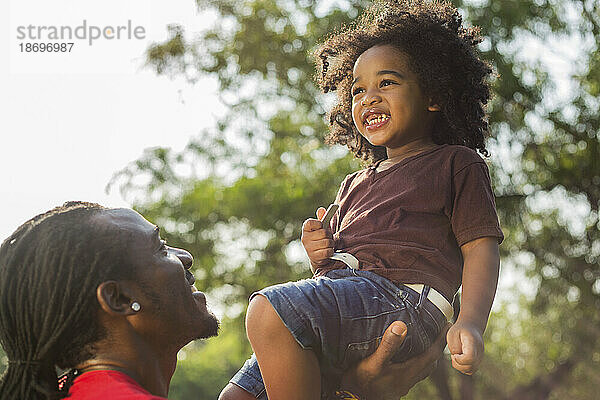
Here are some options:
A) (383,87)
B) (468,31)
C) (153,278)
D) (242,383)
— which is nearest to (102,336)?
(153,278)

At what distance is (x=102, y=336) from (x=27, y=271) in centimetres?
24

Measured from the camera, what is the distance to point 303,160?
1144 centimetres

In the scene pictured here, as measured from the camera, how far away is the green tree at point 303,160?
10188 mm

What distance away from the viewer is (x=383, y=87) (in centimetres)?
261

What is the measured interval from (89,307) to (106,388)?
0.66 ft

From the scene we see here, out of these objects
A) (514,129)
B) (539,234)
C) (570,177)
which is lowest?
(539,234)

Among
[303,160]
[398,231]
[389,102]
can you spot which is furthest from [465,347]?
[303,160]

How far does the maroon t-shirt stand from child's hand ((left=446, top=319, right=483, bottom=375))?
0.22 m

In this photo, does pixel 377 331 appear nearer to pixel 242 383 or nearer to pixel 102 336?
pixel 242 383

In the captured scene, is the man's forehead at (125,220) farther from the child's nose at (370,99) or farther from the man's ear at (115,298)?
the child's nose at (370,99)

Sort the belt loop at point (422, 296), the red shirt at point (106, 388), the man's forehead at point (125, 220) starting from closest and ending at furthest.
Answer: the red shirt at point (106, 388)
the man's forehead at point (125, 220)
the belt loop at point (422, 296)

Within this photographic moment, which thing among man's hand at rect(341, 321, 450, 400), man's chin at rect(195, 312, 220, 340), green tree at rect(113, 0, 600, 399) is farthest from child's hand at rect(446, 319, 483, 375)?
green tree at rect(113, 0, 600, 399)

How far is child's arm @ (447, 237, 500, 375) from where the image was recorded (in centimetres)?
210

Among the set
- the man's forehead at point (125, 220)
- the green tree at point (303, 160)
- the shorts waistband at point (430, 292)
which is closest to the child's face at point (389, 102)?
the shorts waistband at point (430, 292)
